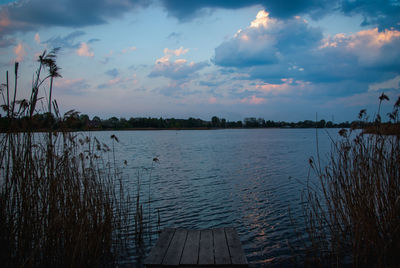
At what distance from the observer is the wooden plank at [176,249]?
4465mm

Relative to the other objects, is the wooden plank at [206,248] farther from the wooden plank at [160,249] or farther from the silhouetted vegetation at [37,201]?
the silhouetted vegetation at [37,201]

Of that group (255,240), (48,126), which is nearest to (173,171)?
(255,240)

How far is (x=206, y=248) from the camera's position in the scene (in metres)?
4.95

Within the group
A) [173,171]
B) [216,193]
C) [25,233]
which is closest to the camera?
[25,233]

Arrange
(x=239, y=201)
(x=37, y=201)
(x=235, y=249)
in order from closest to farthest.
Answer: (x=37, y=201), (x=235, y=249), (x=239, y=201)

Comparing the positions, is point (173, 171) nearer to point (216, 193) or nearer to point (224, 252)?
point (216, 193)

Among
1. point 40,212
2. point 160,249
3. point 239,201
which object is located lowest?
point 239,201

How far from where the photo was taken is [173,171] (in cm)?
1770

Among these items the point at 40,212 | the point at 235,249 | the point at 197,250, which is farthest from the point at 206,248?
the point at 40,212

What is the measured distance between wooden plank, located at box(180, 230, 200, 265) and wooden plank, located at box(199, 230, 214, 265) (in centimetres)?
7

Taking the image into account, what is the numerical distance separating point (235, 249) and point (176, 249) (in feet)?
3.51

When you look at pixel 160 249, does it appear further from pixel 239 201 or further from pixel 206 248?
pixel 239 201

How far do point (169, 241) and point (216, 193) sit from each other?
6.85 meters

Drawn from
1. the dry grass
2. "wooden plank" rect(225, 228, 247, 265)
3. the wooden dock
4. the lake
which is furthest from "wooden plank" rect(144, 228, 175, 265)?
the lake
